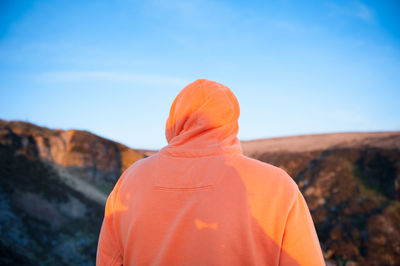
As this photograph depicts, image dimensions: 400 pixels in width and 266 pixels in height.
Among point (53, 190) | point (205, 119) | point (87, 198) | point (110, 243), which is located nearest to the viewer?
point (205, 119)

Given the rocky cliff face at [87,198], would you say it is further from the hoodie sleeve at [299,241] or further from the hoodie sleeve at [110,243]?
the hoodie sleeve at [299,241]

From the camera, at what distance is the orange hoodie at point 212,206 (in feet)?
4.03

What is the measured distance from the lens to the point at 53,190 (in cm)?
1235

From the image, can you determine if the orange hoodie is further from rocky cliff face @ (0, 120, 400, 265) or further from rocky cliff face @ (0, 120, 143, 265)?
rocky cliff face @ (0, 120, 143, 265)

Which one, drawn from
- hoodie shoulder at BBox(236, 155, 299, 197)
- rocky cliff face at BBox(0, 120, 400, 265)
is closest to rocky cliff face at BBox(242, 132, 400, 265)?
rocky cliff face at BBox(0, 120, 400, 265)

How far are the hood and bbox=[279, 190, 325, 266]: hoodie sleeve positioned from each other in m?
0.49

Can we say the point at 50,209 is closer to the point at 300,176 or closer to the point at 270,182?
the point at 270,182

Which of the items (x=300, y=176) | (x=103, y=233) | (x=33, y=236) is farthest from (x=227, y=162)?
(x=300, y=176)

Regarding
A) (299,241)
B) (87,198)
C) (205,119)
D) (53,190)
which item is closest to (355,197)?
(87,198)

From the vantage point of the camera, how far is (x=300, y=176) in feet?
78.1

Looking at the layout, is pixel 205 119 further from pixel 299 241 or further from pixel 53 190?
pixel 53 190

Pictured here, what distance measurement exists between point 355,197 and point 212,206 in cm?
2041

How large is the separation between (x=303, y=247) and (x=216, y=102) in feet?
3.00

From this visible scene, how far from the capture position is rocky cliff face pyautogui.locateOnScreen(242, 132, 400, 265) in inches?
508
